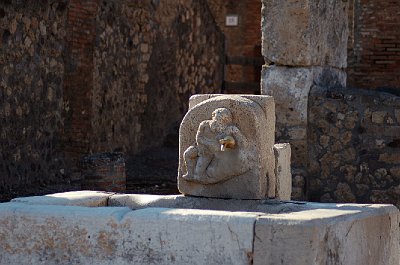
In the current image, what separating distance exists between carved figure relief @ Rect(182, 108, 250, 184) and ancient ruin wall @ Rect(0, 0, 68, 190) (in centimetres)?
530

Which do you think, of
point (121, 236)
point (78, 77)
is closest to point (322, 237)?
point (121, 236)

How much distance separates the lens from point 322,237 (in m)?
4.72

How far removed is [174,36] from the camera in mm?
14680

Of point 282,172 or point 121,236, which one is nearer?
point 121,236

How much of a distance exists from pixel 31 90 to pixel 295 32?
13.3 ft

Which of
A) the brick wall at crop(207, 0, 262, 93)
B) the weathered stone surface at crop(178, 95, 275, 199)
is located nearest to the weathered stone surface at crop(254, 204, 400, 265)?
the weathered stone surface at crop(178, 95, 275, 199)

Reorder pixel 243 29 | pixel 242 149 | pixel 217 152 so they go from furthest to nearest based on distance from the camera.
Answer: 1. pixel 243 29
2. pixel 217 152
3. pixel 242 149

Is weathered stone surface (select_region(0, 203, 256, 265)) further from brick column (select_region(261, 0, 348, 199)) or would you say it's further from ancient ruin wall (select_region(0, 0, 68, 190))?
Result: ancient ruin wall (select_region(0, 0, 68, 190))

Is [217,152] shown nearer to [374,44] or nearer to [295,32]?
[295,32]

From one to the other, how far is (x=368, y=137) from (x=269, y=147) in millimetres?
2941

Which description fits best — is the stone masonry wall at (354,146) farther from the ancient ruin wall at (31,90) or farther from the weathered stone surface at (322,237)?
the ancient ruin wall at (31,90)

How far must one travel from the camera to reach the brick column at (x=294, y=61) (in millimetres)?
8555

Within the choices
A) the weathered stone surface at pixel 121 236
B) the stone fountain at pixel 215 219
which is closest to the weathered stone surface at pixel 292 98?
the stone fountain at pixel 215 219

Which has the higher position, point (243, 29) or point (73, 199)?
point (243, 29)
